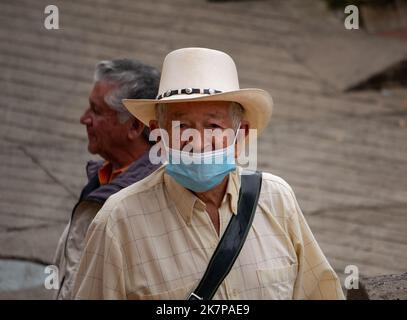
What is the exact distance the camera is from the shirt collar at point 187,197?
322 centimetres

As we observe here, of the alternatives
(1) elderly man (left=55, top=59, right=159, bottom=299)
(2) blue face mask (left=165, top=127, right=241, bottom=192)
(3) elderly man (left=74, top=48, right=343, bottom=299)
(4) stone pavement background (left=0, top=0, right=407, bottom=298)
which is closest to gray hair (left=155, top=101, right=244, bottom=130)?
(3) elderly man (left=74, top=48, right=343, bottom=299)

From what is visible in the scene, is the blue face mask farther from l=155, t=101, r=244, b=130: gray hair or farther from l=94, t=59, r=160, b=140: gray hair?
l=94, t=59, r=160, b=140: gray hair

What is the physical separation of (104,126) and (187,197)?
1268 mm

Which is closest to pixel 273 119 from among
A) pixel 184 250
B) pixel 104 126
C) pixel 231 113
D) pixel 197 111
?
pixel 104 126

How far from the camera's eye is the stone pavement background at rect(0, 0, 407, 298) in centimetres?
671

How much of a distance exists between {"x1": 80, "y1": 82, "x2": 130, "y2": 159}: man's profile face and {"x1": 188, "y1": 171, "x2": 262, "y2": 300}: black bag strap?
3.62 feet

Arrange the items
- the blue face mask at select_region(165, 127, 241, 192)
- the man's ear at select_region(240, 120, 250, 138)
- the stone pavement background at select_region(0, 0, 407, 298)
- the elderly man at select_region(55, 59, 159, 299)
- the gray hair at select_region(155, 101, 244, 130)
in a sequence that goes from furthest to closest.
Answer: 1. the stone pavement background at select_region(0, 0, 407, 298)
2. the elderly man at select_region(55, 59, 159, 299)
3. the man's ear at select_region(240, 120, 250, 138)
4. the gray hair at select_region(155, 101, 244, 130)
5. the blue face mask at select_region(165, 127, 241, 192)

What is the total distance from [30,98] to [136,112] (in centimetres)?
493

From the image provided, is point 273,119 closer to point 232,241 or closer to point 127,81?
point 127,81

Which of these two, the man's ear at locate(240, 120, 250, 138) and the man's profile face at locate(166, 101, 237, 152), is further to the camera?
the man's ear at locate(240, 120, 250, 138)

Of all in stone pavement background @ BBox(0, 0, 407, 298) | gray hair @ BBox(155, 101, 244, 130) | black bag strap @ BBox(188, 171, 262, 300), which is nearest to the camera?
black bag strap @ BBox(188, 171, 262, 300)

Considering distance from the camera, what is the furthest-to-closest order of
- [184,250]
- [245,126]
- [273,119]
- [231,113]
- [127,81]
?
1. [273,119]
2. [127,81]
3. [245,126]
4. [231,113]
5. [184,250]

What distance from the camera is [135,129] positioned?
4344 mm

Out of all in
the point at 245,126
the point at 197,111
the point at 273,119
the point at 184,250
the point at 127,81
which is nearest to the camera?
the point at 184,250
